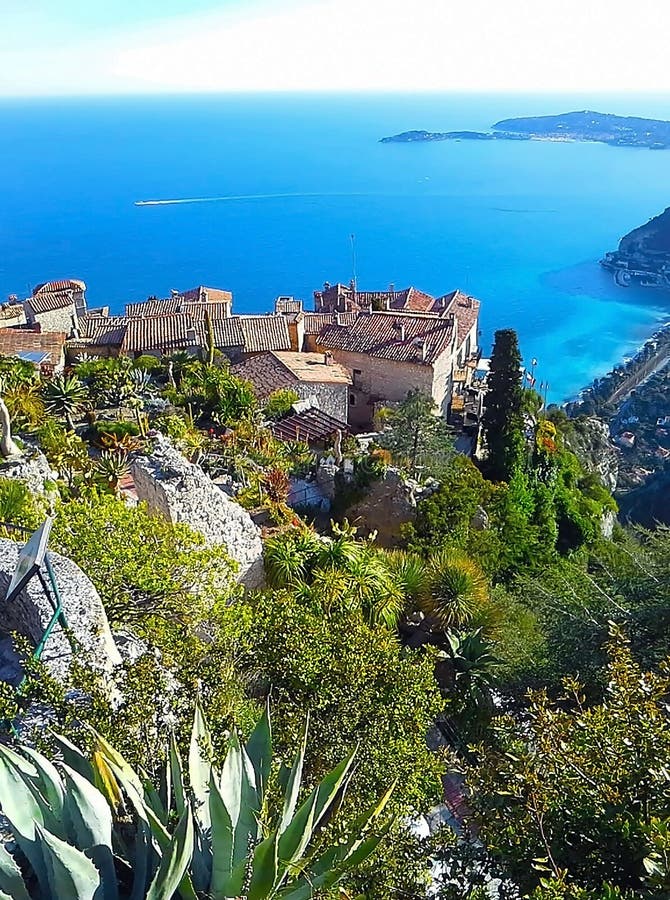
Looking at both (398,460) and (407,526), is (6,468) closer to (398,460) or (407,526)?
(407,526)

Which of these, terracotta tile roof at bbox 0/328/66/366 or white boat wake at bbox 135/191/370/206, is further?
white boat wake at bbox 135/191/370/206

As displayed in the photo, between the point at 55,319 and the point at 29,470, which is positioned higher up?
the point at 29,470

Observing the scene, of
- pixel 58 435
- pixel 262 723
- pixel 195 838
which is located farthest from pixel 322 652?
pixel 58 435

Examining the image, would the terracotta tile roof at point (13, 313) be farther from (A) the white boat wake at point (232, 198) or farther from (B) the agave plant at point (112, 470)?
(A) the white boat wake at point (232, 198)

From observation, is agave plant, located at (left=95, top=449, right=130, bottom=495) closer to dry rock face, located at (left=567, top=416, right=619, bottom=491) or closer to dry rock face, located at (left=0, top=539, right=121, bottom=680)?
dry rock face, located at (left=0, top=539, right=121, bottom=680)

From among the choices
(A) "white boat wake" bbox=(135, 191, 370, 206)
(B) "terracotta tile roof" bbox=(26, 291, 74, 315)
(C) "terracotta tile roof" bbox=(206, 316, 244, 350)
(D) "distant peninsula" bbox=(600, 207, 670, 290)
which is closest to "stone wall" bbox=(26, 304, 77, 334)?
(B) "terracotta tile roof" bbox=(26, 291, 74, 315)

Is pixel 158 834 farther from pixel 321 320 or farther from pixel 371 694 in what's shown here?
pixel 321 320

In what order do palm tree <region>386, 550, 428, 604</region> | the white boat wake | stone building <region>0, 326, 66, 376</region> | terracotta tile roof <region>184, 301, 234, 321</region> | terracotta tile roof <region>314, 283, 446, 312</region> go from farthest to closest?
the white boat wake
terracotta tile roof <region>314, 283, 446, 312</region>
terracotta tile roof <region>184, 301, 234, 321</region>
stone building <region>0, 326, 66, 376</region>
palm tree <region>386, 550, 428, 604</region>

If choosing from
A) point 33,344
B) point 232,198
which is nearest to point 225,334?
point 33,344
